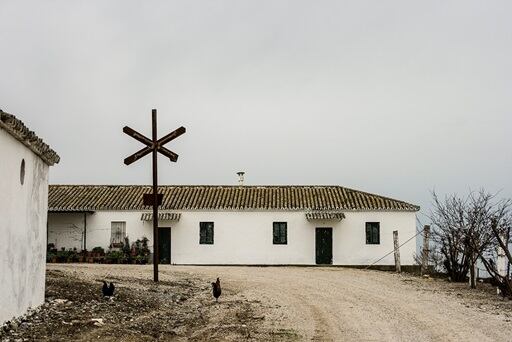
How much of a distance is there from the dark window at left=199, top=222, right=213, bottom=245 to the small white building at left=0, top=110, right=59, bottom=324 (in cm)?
2048

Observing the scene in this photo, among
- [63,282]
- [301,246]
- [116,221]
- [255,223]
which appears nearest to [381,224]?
[301,246]

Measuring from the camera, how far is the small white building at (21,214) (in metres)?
9.16

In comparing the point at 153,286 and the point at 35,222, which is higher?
the point at 35,222

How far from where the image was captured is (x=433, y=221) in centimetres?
2231

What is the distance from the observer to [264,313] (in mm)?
12578

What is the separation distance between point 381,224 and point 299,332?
22.3 m

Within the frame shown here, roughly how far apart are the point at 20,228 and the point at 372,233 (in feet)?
78.8

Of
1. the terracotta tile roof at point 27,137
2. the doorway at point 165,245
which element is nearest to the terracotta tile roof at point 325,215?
the doorway at point 165,245

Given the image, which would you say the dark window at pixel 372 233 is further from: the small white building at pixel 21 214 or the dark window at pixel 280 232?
the small white building at pixel 21 214

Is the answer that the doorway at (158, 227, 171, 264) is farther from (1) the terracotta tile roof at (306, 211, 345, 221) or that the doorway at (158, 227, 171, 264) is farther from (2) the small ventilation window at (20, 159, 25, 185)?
(2) the small ventilation window at (20, 159, 25, 185)

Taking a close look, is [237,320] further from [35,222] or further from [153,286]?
[153,286]

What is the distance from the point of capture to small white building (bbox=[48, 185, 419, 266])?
31.9 meters

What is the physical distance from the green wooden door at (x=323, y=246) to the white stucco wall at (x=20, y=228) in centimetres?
2157

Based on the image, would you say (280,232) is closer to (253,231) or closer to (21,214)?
(253,231)
